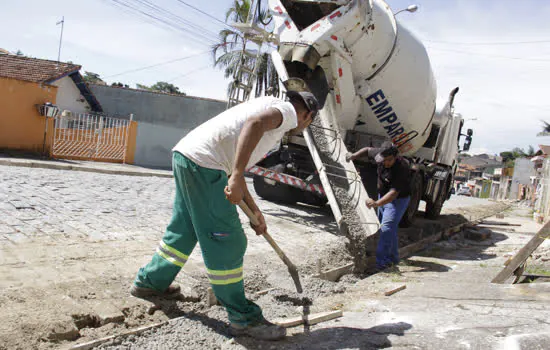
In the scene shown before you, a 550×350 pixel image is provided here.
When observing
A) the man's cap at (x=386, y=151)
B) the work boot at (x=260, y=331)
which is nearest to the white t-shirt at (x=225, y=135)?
the work boot at (x=260, y=331)

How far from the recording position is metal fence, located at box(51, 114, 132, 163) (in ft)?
42.8

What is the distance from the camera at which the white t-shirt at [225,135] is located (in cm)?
273

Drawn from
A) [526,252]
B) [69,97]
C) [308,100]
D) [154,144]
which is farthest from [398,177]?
[69,97]

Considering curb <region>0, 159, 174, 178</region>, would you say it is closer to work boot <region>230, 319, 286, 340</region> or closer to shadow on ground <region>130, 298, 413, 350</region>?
shadow on ground <region>130, 298, 413, 350</region>

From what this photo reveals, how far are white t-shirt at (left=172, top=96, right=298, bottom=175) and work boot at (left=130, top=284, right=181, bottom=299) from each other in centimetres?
102

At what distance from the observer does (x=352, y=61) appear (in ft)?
22.7

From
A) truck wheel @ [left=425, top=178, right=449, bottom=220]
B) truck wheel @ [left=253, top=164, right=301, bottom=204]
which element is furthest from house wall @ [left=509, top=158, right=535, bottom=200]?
truck wheel @ [left=253, top=164, right=301, bottom=204]

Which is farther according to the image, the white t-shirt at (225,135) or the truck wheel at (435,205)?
the truck wheel at (435,205)

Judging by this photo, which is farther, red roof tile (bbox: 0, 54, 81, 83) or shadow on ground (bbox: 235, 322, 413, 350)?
red roof tile (bbox: 0, 54, 81, 83)

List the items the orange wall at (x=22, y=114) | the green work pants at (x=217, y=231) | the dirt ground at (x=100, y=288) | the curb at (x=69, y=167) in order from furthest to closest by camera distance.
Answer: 1. the orange wall at (x=22, y=114)
2. the curb at (x=69, y=167)
3. the green work pants at (x=217, y=231)
4. the dirt ground at (x=100, y=288)

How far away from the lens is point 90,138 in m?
13.8

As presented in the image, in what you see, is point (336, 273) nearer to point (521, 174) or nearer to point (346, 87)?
point (346, 87)

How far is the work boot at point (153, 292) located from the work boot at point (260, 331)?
643mm

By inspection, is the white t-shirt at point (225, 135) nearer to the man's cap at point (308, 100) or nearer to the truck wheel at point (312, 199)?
the man's cap at point (308, 100)
